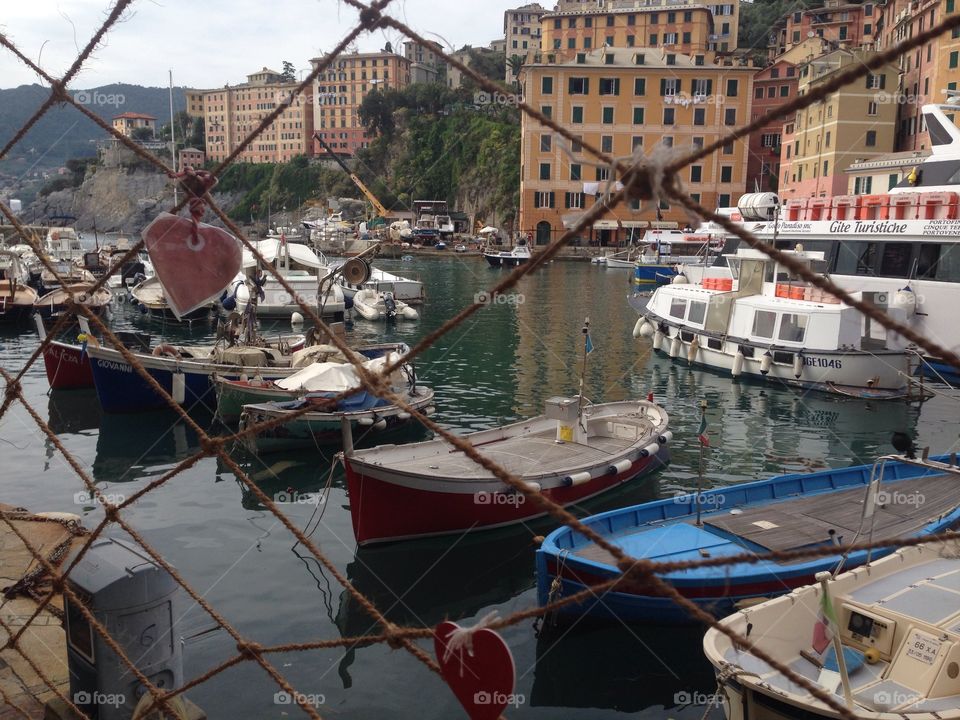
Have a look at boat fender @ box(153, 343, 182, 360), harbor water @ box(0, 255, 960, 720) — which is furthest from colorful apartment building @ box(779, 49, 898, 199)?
boat fender @ box(153, 343, 182, 360)

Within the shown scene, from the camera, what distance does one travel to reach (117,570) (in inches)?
162

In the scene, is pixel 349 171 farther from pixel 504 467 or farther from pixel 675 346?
pixel 504 467

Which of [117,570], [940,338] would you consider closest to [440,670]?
[117,570]

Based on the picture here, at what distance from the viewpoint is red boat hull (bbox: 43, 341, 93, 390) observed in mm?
20094

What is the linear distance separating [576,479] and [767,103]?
200 feet

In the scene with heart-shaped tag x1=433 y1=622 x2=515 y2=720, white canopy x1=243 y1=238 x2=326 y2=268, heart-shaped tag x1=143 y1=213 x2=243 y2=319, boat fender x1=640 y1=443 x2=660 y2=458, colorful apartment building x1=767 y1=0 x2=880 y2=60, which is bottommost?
boat fender x1=640 y1=443 x2=660 y2=458

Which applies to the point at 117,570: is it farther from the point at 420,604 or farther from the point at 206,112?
the point at 206,112

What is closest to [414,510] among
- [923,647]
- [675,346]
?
[923,647]

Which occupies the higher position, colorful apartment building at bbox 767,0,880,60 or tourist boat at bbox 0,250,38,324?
colorful apartment building at bbox 767,0,880,60

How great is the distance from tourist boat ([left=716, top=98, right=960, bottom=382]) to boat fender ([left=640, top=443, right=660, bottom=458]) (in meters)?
9.69

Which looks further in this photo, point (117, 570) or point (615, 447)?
point (615, 447)

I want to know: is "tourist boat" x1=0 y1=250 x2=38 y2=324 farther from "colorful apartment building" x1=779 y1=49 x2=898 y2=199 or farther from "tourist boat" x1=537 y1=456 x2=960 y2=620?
"colorful apartment building" x1=779 y1=49 x2=898 y2=199

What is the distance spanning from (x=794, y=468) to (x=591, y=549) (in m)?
7.50

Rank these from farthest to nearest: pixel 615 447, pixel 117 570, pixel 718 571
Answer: pixel 615 447, pixel 718 571, pixel 117 570
